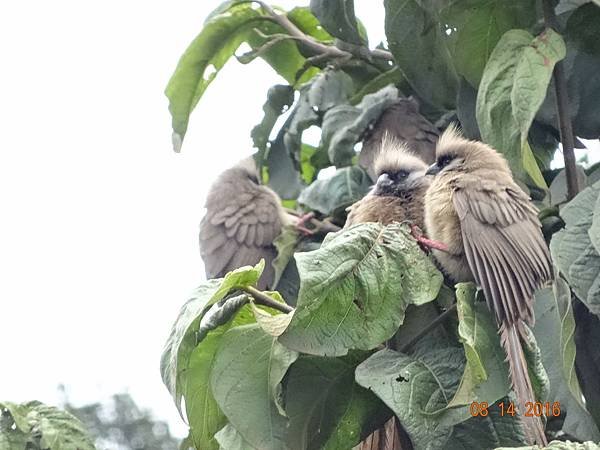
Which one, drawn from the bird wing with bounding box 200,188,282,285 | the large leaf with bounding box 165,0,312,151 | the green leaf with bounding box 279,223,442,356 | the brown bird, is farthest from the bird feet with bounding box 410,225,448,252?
the bird wing with bounding box 200,188,282,285

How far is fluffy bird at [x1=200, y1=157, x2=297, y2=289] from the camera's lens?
5488 mm

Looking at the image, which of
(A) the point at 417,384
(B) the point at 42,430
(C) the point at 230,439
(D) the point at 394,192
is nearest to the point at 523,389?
(A) the point at 417,384

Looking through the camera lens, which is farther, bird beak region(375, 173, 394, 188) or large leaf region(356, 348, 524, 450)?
bird beak region(375, 173, 394, 188)

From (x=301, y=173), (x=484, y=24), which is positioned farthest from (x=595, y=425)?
(x=301, y=173)

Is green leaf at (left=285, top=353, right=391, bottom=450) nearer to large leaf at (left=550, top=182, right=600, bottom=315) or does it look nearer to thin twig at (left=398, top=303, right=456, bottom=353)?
thin twig at (left=398, top=303, right=456, bottom=353)

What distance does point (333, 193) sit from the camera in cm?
428

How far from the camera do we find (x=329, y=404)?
8.64 feet

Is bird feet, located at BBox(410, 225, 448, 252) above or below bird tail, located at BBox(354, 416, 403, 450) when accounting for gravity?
above

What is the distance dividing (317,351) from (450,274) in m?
0.73

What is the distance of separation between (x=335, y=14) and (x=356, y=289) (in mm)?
1728

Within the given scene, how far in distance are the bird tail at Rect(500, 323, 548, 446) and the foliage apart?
33 mm

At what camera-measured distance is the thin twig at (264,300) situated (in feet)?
8.46

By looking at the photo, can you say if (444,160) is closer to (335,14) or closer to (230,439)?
(335,14)

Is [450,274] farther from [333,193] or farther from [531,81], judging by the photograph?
[333,193]
